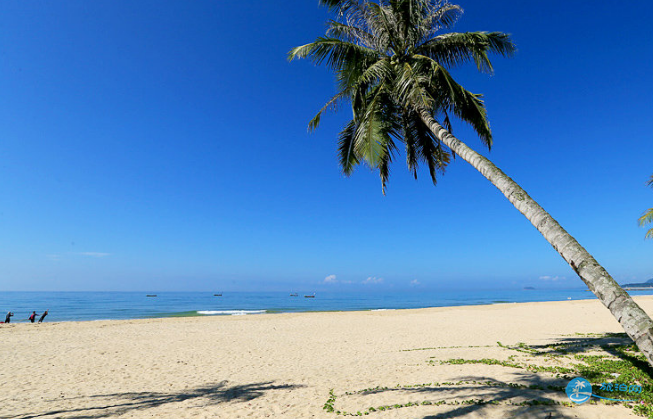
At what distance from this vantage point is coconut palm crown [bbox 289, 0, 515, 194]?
346 inches

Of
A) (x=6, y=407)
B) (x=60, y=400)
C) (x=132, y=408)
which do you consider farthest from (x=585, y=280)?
(x=6, y=407)

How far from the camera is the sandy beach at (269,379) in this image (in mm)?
6406

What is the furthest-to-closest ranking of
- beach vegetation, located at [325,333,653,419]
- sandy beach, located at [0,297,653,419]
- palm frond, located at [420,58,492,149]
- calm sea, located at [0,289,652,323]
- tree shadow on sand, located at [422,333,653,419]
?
calm sea, located at [0,289,652,323]
palm frond, located at [420,58,492,149]
sandy beach, located at [0,297,653,419]
beach vegetation, located at [325,333,653,419]
tree shadow on sand, located at [422,333,653,419]

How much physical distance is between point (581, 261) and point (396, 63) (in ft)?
24.3

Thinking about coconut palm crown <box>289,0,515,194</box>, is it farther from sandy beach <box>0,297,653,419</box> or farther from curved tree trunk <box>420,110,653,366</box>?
sandy beach <box>0,297,653,419</box>

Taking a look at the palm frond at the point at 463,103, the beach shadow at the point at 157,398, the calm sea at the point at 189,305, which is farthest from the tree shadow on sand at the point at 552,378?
the calm sea at the point at 189,305

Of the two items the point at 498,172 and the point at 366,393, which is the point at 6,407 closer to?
the point at 366,393

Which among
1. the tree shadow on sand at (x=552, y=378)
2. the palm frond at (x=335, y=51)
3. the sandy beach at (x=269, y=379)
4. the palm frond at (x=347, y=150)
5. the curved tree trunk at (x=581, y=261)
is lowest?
the sandy beach at (x=269, y=379)

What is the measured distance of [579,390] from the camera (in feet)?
20.7

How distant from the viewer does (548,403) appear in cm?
580

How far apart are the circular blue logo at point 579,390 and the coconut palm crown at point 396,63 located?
21.6 feet

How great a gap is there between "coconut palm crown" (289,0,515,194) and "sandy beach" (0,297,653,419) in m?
5.91

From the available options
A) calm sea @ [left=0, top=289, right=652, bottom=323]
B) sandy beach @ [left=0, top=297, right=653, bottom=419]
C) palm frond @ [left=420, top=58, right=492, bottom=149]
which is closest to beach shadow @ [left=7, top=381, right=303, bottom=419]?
sandy beach @ [left=0, top=297, right=653, bottom=419]

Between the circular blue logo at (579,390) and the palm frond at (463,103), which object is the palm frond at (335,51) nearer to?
the palm frond at (463,103)
